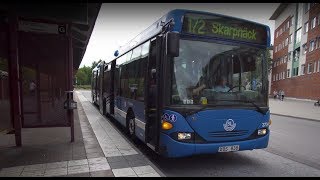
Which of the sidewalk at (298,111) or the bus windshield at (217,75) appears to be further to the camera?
the sidewalk at (298,111)

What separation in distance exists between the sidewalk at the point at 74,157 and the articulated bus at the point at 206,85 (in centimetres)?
70

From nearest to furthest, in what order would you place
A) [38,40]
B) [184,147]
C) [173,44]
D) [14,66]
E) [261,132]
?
[173,44]
[184,147]
[261,132]
[14,66]
[38,40]

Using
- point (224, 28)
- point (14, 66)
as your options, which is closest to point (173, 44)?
point (224, 28)

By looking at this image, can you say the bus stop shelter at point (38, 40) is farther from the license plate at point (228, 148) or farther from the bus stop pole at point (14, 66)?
the license plate at point (228, 148)

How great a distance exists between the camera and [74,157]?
6.74 m

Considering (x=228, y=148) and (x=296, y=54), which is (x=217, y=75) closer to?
(x=228, y=148)

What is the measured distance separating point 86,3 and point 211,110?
166 inches

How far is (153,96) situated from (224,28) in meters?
2.15

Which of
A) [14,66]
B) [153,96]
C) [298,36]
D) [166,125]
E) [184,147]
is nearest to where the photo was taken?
[184,147]

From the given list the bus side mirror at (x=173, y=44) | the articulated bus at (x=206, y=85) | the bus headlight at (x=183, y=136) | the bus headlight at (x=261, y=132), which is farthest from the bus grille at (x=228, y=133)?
the bus side mirror at (x=173, y=44)

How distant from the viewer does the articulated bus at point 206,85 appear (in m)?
5.94

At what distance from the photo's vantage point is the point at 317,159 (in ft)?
24.2

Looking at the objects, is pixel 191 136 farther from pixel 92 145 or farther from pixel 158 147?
pixel 92 145

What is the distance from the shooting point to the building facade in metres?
41.0
